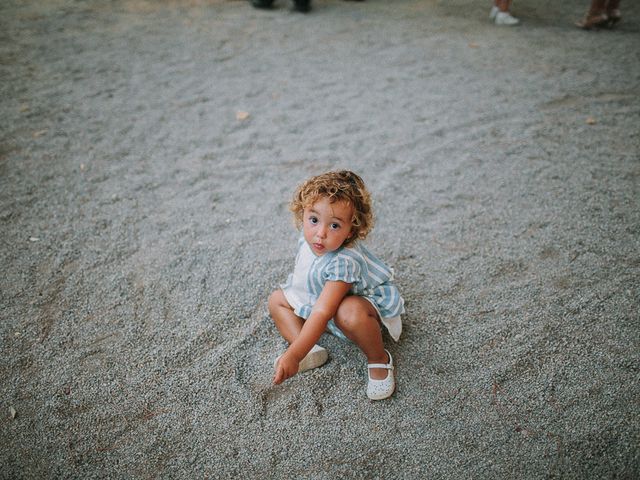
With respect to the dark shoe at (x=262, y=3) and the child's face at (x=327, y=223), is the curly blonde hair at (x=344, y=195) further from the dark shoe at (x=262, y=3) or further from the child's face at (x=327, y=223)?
the dark shoe at (x=262, y=3)

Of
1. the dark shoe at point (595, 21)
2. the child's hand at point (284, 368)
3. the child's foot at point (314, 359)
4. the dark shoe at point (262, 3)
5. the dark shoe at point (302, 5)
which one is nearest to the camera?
the child's hand at point (284, 368)

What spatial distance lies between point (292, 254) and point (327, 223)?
855 mm

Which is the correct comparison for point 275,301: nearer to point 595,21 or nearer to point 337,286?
point 337,286

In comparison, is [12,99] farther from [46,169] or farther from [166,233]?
[166,233]

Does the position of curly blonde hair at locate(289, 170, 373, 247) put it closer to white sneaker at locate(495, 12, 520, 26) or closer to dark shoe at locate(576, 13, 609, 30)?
white sneaker at locate(495, 12, 520, 26)

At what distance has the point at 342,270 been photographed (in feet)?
4.80

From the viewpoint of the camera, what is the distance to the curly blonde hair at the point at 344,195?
1.43m

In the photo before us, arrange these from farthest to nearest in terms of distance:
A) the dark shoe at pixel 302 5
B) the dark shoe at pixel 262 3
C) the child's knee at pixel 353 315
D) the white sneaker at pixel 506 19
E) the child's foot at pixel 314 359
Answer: the dark shoe at pixel 262 3 < the dark shoe at pixel 302 5 < the white sneaker at pixel 506 19 < the child's foot at pixel 314 359 < the child's knee at pixel 353 315

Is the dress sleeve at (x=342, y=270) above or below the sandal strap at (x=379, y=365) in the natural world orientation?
above

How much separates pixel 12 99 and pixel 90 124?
2.94ft

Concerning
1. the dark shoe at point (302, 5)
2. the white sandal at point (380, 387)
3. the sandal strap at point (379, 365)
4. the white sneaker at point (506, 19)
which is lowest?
the white sandal at point (380, 387)

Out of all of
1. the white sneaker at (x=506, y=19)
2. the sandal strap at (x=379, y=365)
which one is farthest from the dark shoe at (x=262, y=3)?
the sandal strap at (x=379, y=365)

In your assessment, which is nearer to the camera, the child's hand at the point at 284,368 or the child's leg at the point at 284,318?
the child's hand at the point at 284,368

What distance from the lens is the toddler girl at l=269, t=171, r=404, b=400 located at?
143 cm
